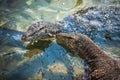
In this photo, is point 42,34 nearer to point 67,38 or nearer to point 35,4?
point 67,38

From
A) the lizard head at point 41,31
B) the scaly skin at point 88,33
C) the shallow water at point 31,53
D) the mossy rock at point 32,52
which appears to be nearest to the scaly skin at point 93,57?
the scaly skin at point 88,33

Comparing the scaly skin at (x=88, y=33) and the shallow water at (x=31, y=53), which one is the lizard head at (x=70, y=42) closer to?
the scaly skin at (x=88, y=33)

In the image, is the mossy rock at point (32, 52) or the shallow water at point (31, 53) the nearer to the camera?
the shallow water at point (31, 53)

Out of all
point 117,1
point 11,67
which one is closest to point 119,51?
point 11,67

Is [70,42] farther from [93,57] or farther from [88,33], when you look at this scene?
[93,57]

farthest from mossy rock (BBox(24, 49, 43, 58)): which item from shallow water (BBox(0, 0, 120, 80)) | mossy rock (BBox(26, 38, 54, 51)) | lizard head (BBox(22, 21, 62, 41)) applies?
lizard head (BBox(22, 21, 62, 41))

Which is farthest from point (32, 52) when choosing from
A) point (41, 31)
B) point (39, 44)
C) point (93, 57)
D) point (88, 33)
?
point (88, 33)

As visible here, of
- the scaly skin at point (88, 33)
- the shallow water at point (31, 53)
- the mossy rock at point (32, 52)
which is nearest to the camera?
the scaly skin at point (88, 33)
